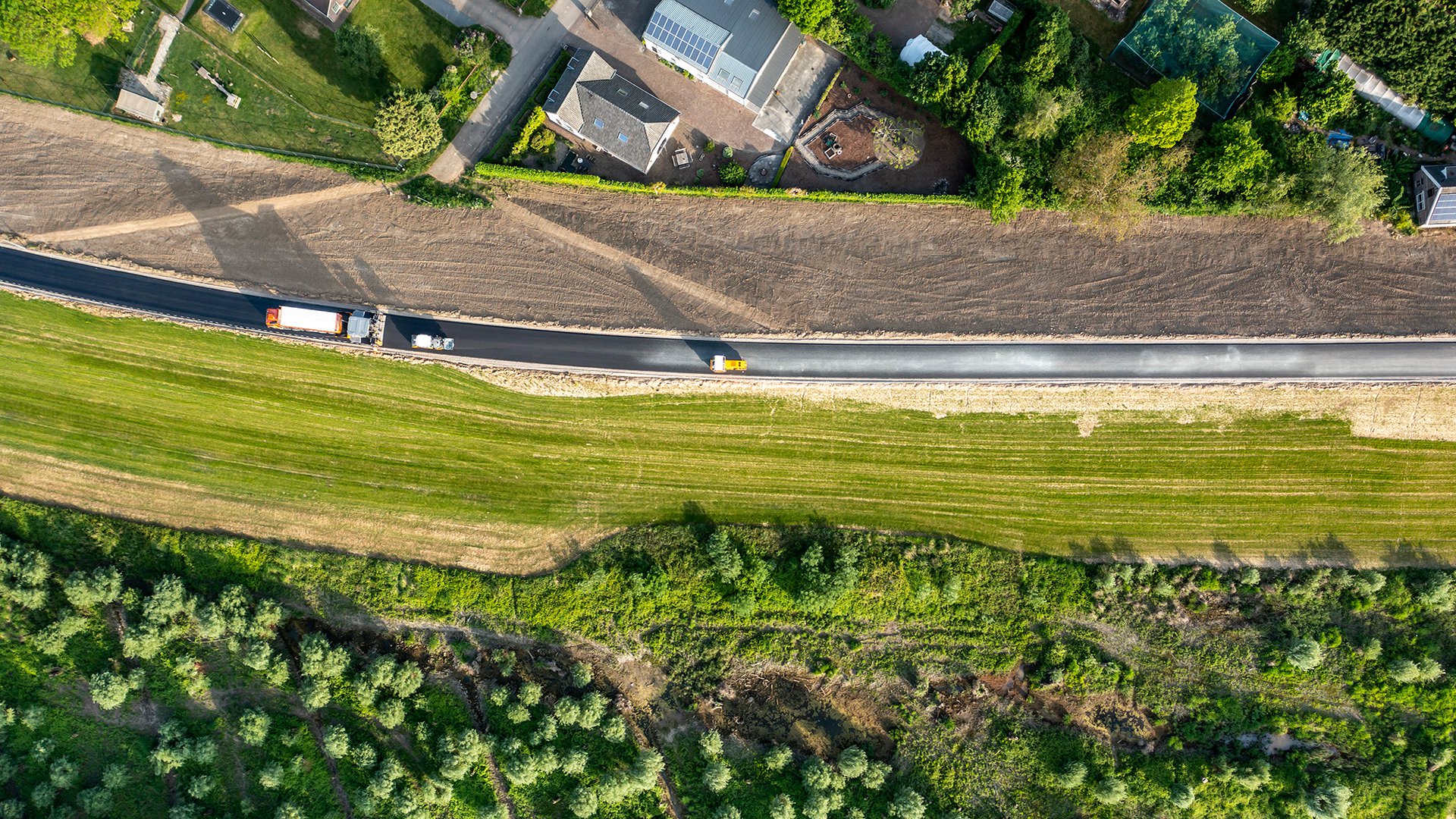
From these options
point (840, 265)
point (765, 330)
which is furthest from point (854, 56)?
point (765, 330)

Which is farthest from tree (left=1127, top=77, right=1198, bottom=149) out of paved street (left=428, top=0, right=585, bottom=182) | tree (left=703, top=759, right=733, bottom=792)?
tree (left=703, top=759, right=733, bottom=792)

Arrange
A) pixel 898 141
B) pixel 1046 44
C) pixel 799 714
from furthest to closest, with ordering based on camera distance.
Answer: pixel 799 714
pixel 898 141
pixel 1046 44

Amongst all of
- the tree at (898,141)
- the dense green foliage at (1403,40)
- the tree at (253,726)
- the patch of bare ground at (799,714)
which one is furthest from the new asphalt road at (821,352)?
the tree at (253,726)

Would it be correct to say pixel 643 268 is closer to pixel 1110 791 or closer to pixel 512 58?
pixel 512 58

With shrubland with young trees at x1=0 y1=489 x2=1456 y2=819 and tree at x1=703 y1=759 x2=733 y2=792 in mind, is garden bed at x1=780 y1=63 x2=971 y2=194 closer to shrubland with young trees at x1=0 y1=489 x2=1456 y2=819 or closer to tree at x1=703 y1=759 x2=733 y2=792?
shrubland with young trees at x1=0 y1=489 x2=1456 y2=819

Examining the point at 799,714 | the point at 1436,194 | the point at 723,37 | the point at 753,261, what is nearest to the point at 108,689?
the point at 799,714

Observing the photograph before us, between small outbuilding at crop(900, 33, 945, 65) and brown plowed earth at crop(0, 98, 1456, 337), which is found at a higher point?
small outbuilding at crop(900, 33, 945, 65)
